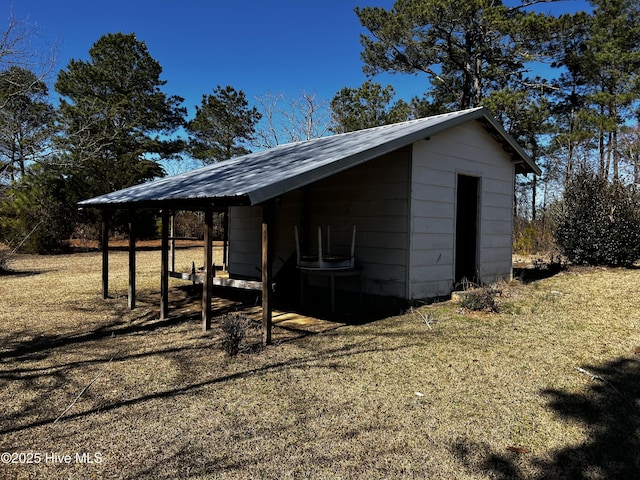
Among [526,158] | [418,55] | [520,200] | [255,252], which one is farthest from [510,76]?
[255,252]

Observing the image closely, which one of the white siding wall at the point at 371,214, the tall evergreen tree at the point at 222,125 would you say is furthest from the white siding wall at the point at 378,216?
the tall evergreen tree at the point at 222,125

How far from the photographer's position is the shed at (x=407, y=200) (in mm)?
6641

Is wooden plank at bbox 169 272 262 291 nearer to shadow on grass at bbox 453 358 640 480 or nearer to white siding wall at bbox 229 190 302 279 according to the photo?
white siding wall at bbox 229 190 302 279

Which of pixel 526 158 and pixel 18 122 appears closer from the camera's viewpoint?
pixel 526 158

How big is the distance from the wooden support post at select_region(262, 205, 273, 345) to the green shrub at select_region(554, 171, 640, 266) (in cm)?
914

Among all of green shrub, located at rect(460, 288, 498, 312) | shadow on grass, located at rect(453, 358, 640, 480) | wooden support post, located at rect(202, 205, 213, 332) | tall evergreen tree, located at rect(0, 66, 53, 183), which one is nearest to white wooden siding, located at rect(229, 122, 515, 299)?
green shrub, located at rect(460, 288, 498, 312)

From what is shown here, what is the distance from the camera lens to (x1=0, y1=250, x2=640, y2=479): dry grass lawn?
2730mm

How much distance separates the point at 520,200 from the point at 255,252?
2090cm

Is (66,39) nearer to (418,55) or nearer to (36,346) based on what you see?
(36,346)

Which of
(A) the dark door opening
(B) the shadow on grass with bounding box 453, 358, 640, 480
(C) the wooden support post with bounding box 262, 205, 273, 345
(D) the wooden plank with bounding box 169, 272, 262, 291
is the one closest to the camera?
(B) the shadow on grass with bounding box 453, 358, 640, 480

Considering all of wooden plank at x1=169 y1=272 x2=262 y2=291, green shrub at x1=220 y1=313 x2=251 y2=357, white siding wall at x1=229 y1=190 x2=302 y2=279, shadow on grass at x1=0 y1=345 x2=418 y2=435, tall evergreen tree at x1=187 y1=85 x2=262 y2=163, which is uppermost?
tall evergreen tree at x1=187 y1=85 x2=262 y2=163

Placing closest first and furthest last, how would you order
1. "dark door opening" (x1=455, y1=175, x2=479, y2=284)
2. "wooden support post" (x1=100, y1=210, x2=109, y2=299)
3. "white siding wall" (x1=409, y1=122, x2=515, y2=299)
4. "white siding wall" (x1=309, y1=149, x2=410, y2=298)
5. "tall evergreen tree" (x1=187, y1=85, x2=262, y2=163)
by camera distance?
"white siding wall" (x1=309, y1=149, x2=410, y2=298), "white siding wall" (x1=409, y1=122, x2=515, y2=299), "wooden support post" (x1=100, y1=210, x2=109, y2=299), "dark door opening" (x1=455, y1=175, x2=479, y2=284), "tall evergreen tree" (x1=187, y1=85, x2=262, y2=163)

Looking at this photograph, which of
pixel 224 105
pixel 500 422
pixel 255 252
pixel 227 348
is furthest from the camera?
pixel 224 105

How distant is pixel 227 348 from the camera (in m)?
4.84
